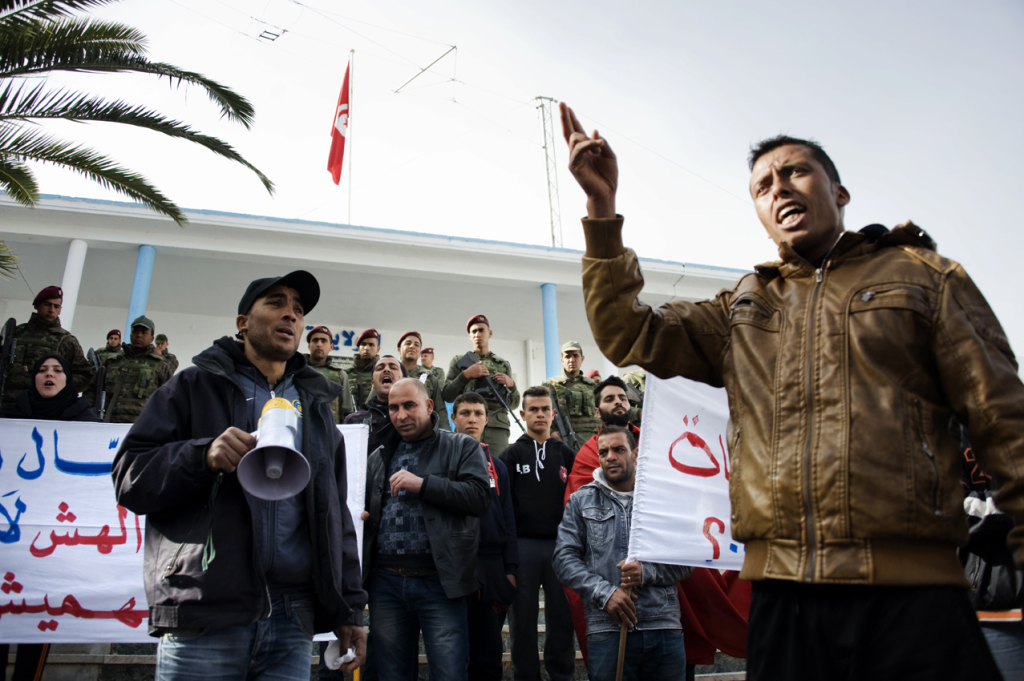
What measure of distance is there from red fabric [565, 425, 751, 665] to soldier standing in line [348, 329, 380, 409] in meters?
4.07

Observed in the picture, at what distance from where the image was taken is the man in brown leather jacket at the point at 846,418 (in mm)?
1419

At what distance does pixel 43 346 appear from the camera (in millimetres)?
8281

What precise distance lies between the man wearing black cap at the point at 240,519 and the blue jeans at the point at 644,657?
1.77m

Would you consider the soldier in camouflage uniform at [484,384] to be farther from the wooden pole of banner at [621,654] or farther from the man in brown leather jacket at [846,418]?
the man in brown leather jacket at [846,418]

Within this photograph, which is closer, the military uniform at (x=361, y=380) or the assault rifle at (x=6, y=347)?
the assault rifle at (x=6, y=347)

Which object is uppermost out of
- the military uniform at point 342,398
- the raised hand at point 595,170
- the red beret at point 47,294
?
the red beret at point 47,294

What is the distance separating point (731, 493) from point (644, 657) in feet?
8.90

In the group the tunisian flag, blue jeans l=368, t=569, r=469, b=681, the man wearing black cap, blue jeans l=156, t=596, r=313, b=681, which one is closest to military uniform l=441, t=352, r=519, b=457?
blue jeans l=368, t=569, r=469, b=681

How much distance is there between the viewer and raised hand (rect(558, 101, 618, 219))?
1.81 metres

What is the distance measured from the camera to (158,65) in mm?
6371

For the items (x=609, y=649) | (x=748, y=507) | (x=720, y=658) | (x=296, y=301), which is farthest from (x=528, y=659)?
(x=748, y=507)

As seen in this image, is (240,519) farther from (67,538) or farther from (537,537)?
(537,537)

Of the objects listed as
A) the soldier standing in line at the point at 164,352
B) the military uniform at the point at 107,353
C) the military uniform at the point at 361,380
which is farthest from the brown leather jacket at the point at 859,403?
the soldier standing in line at the point at 164,352

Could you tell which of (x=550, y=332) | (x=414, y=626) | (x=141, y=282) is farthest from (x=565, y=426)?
(x=141, y=282)
